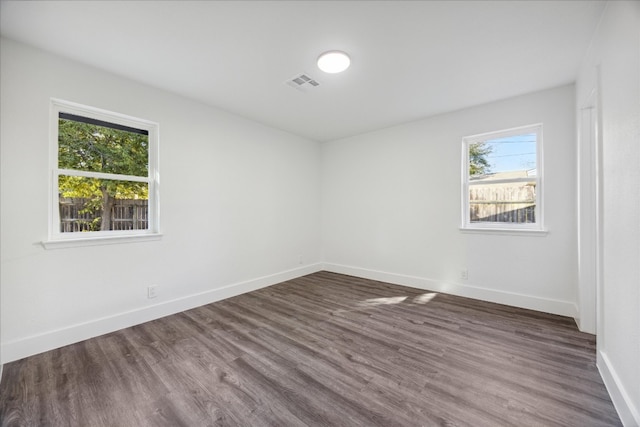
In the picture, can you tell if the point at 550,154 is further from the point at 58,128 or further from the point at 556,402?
the point at 58,128

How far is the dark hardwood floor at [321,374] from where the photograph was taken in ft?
5.07

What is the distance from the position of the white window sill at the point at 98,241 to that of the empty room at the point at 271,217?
0.02m

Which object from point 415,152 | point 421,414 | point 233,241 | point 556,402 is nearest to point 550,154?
point 415,152

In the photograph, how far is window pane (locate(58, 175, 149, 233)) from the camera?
8.07ft

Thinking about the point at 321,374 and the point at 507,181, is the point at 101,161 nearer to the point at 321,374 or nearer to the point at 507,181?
the point at 321,374

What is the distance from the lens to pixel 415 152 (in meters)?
4.06

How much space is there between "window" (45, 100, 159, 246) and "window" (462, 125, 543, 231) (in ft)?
13.6

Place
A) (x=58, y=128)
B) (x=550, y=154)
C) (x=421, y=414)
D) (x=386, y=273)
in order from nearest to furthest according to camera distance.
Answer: (x=421, y=414) < (x=58, y=128) < (x=550, y=154) < (x=386, y=273)

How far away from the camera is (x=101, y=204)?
269 centimetres

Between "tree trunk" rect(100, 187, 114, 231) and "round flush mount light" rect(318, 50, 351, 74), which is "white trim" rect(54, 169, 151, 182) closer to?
"tree trunk" rect(100, 187, 114, 231)

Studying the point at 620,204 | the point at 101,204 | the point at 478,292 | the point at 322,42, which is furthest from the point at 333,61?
the point at 478,292

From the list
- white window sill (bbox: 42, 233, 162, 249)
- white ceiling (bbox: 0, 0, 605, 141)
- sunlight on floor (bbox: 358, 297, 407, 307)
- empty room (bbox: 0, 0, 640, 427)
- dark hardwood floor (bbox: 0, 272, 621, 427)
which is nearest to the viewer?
dark hardwood floor (bbox: 0, 272, 621, 427)

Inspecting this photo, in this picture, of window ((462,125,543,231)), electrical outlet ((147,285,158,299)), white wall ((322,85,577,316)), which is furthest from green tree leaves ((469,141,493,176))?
electrical outlet ((147,285,158,299))

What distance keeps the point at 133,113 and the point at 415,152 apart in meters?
3.76
